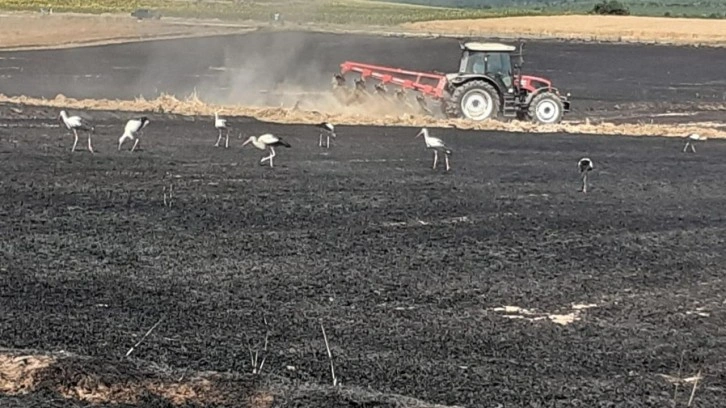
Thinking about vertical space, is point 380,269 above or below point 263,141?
below

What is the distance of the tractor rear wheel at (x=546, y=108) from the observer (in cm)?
2722

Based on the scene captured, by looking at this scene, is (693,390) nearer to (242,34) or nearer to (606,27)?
(242,34)

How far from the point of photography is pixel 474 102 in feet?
88.5

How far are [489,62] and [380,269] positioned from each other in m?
16.4

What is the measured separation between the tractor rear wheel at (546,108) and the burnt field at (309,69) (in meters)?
4.35

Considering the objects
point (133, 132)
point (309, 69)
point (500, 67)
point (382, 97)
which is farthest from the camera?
point (309, 69)

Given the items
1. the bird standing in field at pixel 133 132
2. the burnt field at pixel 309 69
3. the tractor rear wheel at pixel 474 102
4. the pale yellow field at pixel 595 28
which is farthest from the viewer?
the pale yellow field at pixel 595 28

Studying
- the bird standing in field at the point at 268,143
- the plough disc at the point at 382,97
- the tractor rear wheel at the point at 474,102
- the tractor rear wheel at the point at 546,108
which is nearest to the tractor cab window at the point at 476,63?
the tractor rear wheel at the point at 474,102

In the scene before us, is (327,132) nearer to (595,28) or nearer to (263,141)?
(263,141)

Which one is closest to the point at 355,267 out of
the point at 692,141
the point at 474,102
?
the point at 692,141

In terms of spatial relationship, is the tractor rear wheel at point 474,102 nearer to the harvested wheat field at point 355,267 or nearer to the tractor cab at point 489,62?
the tractor cab at point 489,62

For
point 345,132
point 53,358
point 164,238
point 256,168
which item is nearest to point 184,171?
point 256,168

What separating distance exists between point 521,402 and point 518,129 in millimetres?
18839

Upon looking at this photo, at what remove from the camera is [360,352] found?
8812mm
